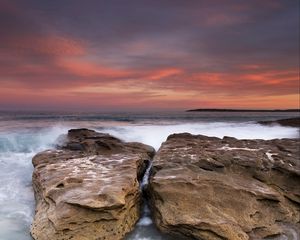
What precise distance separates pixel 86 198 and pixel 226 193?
97.8 inches

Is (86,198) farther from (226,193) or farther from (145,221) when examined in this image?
(226,193)

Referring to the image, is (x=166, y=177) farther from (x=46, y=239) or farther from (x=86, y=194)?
(x=46, y=239)

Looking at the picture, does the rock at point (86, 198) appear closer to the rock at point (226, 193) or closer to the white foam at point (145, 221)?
the white foam at point (145, 221)

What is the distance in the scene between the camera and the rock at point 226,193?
5324 mm

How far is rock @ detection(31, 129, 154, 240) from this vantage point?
502 centimetres

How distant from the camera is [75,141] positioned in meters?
9.99

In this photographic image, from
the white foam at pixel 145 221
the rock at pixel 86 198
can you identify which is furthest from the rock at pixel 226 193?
the rock at pixel 86 198

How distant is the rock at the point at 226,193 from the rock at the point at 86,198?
0.54 m

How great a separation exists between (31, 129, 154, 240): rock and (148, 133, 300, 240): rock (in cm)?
54

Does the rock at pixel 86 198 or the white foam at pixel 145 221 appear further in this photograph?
the white foam at pixel 145 221

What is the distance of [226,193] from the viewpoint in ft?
19.1

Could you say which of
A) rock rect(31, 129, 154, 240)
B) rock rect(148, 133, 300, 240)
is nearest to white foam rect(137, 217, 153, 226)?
rock rect(31, 129, 154, 240)

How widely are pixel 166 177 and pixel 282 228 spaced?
226 centimetres

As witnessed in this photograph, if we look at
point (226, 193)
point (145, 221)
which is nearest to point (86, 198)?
point (145, 221)
